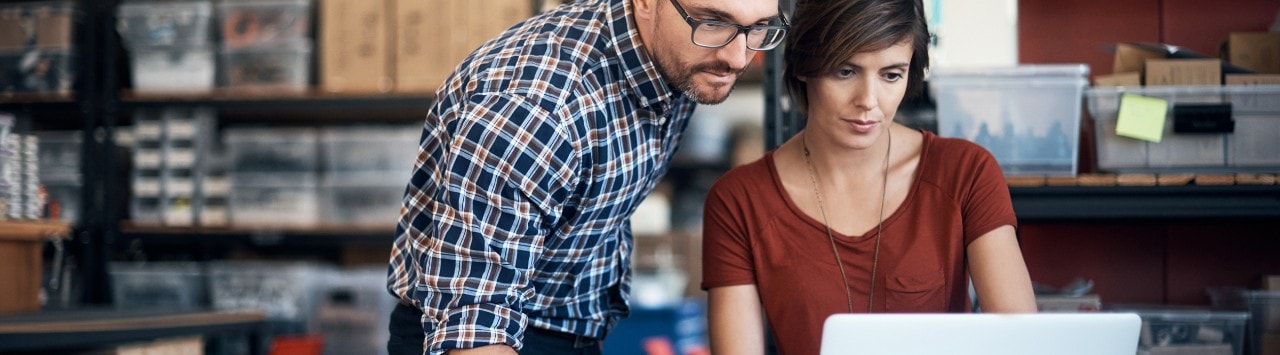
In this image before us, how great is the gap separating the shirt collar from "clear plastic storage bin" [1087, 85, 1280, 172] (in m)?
0.86

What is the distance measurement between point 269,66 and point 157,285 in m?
0.80

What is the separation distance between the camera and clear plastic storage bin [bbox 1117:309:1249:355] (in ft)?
5.73

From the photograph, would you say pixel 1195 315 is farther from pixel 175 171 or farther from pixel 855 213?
pixel 175 171

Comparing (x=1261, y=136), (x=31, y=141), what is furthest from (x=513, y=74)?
(x=31, y=141)

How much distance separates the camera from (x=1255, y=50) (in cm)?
185

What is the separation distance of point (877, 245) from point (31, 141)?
197cm

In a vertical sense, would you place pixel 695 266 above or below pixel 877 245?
below

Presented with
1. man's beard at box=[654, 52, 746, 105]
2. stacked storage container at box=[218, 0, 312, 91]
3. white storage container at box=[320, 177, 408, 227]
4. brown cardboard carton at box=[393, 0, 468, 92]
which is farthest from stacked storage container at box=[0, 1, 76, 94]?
man's beard at box=[654, 52, 746, 105]

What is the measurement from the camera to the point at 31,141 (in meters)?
2.42

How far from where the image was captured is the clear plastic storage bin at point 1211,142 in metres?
1.71

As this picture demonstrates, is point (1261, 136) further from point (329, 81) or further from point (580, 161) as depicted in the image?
point (329, 81)

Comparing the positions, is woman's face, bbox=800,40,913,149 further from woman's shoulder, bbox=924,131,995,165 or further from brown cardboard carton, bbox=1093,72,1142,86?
brown cardboard carton, bbox=1093,72,1142,86

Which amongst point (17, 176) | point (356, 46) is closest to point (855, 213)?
point (17, 176)

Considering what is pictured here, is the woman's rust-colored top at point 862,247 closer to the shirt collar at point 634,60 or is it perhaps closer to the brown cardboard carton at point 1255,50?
the shirt collar at point 634,60
